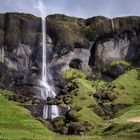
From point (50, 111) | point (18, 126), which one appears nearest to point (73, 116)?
point (50, 111)

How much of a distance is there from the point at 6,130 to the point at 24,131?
404cm

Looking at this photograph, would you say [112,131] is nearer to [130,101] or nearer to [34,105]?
[34,105]

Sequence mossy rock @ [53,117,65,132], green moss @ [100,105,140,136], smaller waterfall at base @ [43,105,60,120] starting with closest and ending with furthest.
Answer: green moss @ [100,105,140,136]
mossy rock @ [53,117,65,132]
smaller waterfall at base @ [43,105,60,120]

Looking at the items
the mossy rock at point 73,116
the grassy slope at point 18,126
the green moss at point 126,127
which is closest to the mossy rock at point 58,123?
the mossy rock at point 73,116

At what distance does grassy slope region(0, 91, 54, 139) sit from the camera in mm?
85994

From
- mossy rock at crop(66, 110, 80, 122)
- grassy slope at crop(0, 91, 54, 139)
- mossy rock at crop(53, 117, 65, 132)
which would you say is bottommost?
mossy rock at crop(53, 117, 65, 132)

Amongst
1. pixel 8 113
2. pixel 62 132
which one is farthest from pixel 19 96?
pixel 8 113

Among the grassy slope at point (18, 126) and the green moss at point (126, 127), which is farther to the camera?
the green moss at point (126, 127)

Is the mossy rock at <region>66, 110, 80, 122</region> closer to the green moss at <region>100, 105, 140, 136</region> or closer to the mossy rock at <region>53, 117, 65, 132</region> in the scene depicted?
the mossy rock at <region>53, 117, 65, 132</region>

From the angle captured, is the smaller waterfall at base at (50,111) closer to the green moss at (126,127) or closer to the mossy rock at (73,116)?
the mossy rock at (73,116)

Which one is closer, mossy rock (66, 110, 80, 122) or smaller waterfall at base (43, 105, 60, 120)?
mossy rock (66, 110, 80, 122)

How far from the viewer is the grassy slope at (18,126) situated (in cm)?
8599

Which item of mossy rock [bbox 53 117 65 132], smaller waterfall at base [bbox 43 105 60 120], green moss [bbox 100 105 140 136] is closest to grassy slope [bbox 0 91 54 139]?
green moss [bbox 100 105 140 136]

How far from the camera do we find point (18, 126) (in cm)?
9438
